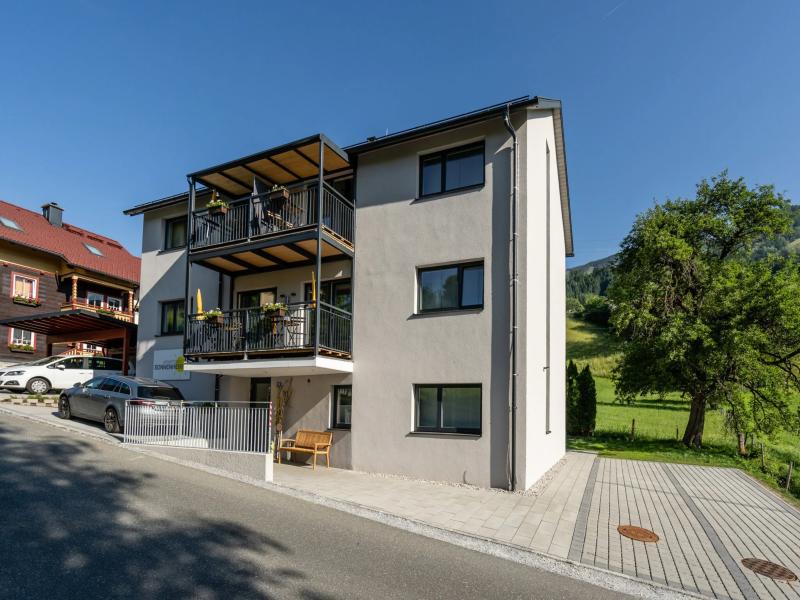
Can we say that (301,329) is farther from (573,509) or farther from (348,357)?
(573,509)

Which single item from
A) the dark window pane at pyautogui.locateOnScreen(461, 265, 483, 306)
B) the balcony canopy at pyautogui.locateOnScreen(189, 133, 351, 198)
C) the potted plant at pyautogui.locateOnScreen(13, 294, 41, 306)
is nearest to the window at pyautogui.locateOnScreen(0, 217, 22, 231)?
the potted plant at pyautogui.locateOnScreen(13, 294, 41, 306)

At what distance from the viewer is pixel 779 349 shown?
58.4 ft

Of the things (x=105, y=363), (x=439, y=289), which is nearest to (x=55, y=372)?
(x=105, y=363)

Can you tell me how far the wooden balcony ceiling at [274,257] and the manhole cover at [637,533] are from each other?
8.33 metres

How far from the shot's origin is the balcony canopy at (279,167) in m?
12.8

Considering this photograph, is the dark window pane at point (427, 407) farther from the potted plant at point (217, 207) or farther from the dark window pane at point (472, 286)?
the potted plant at point (217, 207)

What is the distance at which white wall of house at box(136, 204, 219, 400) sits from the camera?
15984mm

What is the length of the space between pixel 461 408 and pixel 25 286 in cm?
2555

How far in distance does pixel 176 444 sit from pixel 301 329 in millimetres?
3884

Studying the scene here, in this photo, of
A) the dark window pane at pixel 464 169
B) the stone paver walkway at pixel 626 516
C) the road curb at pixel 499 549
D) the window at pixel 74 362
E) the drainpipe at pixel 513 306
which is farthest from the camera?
the window at pixel 74 362

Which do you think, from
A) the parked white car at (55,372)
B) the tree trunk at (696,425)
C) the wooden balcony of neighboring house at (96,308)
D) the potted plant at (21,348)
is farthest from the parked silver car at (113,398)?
the tree trunk at (696,425)

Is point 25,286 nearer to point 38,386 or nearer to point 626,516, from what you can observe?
point 38,386

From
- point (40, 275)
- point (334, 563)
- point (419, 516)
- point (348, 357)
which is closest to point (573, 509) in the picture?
point (419, 516)

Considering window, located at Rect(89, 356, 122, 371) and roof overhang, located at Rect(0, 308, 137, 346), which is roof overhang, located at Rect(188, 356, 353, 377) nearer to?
roof overhang, located at Rect(0, 308, 137, 346)
